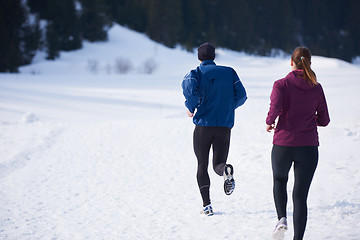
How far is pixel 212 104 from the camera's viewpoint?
11.4 ft

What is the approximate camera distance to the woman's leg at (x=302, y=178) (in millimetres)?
2646

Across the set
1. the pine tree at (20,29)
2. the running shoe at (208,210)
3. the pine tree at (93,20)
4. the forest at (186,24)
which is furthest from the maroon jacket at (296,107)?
the pine tree at (93,20)

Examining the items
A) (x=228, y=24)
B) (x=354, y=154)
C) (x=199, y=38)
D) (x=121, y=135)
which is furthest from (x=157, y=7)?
(x=354, y=154)

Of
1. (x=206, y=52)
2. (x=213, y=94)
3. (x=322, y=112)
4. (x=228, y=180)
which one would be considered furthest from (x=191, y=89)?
(x=322, y=112)

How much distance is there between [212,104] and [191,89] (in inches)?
11.1

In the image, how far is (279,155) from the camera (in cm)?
271

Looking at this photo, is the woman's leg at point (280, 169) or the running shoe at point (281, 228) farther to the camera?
the running shoe at point (281, 228)

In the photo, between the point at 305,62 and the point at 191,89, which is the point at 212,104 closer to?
the point at 191,89

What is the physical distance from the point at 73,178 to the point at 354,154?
4423mm

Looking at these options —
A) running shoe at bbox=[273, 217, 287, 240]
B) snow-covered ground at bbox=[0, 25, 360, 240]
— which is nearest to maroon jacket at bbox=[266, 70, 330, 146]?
running shoe at bbox=[273, 217, 287, 240]

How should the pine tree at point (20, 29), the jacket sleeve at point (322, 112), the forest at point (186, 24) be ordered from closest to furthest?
1. the jacket sleeve at point (322, 112)
2. the pine tree at point (20, 29)
3. the forest at point (186, 24)

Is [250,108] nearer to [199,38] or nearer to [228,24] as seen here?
[199,38]

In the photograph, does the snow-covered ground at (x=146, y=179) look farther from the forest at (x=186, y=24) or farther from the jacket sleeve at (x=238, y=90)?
the forest at (x=186, y=24)

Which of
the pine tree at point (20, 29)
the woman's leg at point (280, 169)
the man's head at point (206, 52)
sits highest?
the pine tree at point (20, 29)
